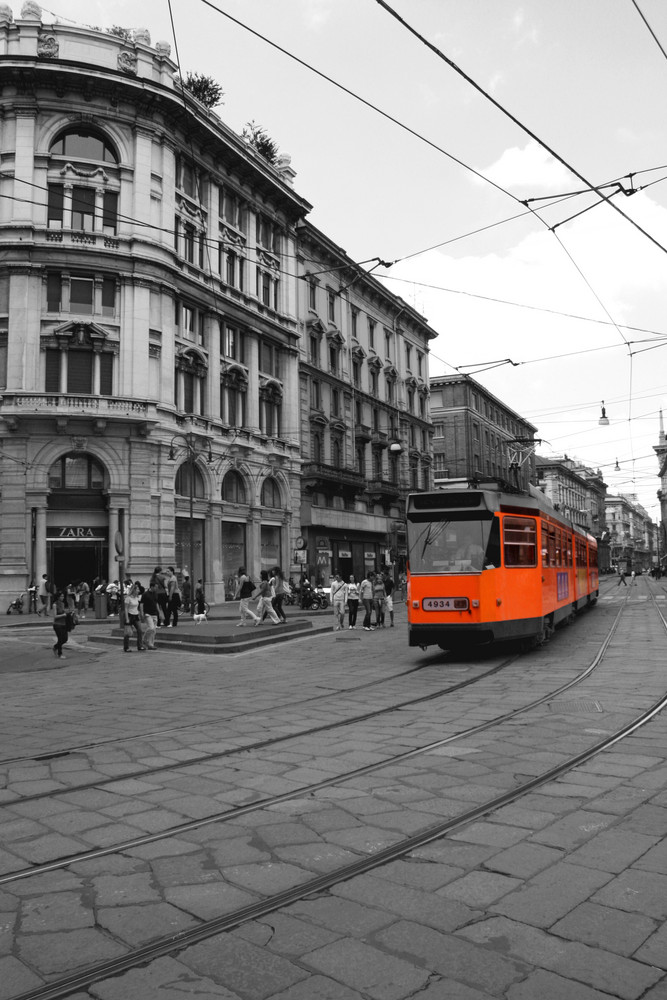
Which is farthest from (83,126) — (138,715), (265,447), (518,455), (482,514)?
(518,455)

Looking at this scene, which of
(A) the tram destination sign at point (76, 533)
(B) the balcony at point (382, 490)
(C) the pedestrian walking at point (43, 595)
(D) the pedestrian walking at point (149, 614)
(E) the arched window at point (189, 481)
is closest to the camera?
(D) the pedestrian walking at point (149, 614)

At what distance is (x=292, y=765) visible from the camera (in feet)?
19.7

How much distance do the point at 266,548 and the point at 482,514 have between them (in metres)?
23.6

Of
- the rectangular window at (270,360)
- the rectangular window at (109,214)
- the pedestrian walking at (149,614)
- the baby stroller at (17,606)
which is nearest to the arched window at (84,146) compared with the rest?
the rectangular window at (109,214)

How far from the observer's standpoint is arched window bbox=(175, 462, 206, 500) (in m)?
Result: 30.6

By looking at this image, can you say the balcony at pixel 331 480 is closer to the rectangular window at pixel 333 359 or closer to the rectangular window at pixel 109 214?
the rectangular window at pixel 333 359

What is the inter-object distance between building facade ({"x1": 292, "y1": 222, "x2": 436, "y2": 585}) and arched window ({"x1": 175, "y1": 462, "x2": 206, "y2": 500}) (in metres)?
6.97

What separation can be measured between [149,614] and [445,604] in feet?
26.8

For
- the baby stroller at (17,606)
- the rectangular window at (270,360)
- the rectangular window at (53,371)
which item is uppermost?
the rectangular window at (270,360)

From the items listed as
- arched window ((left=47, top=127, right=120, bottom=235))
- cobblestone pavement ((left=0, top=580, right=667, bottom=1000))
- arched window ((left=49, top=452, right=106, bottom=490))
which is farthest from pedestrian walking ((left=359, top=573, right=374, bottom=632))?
arched window ((left=47, top=127, right=120, bottom=235))

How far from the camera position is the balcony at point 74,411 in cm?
2725

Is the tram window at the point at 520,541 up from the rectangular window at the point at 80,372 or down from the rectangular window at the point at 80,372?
down

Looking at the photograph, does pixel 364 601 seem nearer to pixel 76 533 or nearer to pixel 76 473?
pixel 76 533

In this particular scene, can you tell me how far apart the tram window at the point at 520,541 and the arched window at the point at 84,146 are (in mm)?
23426
